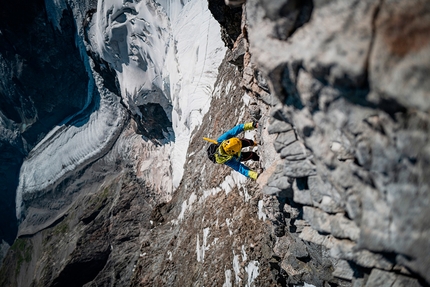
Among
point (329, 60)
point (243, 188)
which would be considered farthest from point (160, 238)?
point (329, 60)

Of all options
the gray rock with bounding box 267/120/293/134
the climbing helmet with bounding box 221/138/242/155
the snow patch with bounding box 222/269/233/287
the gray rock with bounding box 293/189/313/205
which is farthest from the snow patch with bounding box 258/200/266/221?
the gray rock with bounding box 267/120/293/134

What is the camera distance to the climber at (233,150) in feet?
23.9

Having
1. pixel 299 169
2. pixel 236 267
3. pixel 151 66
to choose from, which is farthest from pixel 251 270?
pixel 151 66

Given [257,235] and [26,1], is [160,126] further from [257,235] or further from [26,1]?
[26,1]

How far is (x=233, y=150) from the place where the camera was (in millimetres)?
7277

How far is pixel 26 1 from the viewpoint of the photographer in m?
29.8

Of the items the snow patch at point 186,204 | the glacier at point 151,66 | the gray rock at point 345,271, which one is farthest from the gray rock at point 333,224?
the glacier at point 151,66

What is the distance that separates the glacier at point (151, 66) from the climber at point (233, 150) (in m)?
8.75

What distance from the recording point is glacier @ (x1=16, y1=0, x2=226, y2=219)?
1784cm

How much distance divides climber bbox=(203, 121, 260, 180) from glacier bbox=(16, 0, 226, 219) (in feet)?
28.7

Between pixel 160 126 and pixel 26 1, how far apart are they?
2195 centimetres

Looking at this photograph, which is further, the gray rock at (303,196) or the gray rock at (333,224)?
the gray rock at (303,196)

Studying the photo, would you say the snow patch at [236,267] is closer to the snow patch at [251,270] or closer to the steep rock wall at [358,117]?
the snow patch at [251,270]

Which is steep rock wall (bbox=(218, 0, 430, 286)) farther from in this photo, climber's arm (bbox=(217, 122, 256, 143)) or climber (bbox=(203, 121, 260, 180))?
climber's arm (bbox=(217, 122, 256, 143))
